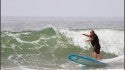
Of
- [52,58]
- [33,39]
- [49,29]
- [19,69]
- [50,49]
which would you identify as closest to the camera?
[19,69]

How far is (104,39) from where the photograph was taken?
75.4 ft

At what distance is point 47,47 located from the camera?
19.7 meters

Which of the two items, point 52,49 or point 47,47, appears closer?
point 52,49

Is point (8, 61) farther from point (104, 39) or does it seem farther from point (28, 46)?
point (104, 39)

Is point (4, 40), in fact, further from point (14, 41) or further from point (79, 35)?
point (79, 35)

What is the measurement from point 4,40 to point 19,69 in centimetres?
643

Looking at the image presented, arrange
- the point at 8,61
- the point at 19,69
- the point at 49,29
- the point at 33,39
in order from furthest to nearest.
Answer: the point at 49,29 < the point at 33,39 < the point at 8,61 < the point at 19,69

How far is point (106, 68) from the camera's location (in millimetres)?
14227

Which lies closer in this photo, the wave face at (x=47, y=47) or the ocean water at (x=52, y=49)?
the ocean water at (x=52, y=49)

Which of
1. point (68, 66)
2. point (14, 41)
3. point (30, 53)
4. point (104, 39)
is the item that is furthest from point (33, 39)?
point (68, 66)

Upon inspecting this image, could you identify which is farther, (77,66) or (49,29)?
(49,29)

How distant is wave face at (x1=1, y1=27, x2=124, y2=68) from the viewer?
16.6 meters

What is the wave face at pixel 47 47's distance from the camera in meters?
16.6

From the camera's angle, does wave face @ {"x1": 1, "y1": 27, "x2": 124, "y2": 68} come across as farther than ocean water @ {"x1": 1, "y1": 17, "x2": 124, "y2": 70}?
Yes
